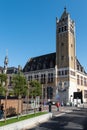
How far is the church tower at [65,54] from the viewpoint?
230ft

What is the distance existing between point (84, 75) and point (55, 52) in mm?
14243

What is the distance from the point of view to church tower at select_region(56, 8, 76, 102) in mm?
70188

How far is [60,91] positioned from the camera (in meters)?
71.2

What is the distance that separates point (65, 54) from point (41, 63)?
Result: 12071 mm

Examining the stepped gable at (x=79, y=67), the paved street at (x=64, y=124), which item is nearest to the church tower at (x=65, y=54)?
the stepped gable at (x=79, y=67)

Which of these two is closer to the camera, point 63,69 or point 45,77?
point 63,69

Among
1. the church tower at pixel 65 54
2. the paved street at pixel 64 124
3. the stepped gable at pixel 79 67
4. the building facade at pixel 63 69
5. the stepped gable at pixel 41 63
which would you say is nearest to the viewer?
the paved street at pixel 64 124

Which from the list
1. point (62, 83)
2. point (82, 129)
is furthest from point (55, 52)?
point (82, 129)

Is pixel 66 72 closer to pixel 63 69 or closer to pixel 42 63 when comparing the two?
pixel 63 69

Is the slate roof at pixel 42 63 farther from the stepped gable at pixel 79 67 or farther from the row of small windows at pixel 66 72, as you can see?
the row of small windows at pixel 66 72

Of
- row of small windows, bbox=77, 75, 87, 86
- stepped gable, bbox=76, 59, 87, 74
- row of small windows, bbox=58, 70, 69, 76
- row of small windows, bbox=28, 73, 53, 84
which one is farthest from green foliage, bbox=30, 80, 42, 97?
stepped gable, bbox=76, 59, 87, 74

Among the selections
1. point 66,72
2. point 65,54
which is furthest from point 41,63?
point 66,72

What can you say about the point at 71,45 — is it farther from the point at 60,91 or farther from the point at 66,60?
the point at 60,91

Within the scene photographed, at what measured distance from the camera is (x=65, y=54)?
71.5 meters
